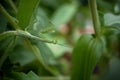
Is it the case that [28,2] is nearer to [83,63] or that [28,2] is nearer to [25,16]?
[25,16]

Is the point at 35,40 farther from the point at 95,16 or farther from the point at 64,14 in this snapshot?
the point at 64,14

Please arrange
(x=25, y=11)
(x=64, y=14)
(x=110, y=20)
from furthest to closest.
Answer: (x=64, y=14) < (x=110, y=20) < (x=25, y=11)

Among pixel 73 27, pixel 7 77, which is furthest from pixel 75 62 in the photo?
pixel 73 27

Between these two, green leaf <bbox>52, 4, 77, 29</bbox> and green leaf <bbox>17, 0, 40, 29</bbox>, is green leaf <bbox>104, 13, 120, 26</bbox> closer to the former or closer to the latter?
green leaf <bbox>17, 0, 40, 29</bbox>

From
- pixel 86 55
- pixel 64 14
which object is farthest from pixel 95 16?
pixel 64 14

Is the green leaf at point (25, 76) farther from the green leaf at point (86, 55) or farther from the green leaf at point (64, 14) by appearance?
the green leaf at point (64, 14)

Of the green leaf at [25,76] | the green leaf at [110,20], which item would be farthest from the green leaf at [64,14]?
the green leaf at [25,76]
